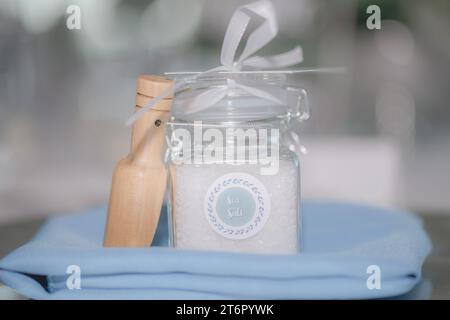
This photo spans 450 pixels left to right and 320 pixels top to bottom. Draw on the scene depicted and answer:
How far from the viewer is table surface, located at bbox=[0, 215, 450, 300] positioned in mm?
430

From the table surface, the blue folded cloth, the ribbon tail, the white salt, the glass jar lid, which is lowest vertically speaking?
the table surface

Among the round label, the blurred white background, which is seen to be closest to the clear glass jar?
the round label

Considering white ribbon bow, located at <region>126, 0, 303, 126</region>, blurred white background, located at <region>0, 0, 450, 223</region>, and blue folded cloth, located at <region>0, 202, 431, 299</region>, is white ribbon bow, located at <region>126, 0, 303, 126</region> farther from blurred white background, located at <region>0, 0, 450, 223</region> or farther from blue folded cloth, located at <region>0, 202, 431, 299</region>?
blurred white background, located at <region>0, 0, 450, 223</region>

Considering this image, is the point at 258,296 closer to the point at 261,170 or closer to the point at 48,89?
the point at 261,170

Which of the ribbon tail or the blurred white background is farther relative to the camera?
the blurred white background

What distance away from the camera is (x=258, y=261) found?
1.30 feet

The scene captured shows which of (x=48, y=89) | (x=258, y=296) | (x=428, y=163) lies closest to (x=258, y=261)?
(x=258, y=296)

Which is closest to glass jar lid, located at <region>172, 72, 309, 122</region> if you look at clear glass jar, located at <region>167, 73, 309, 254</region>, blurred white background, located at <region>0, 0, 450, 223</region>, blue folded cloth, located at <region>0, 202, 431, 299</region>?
clear glass jar, located at <region>167, 73, 309, 254</region>

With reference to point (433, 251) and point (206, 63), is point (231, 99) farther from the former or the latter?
point (206, 63)

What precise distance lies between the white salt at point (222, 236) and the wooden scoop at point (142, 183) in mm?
28

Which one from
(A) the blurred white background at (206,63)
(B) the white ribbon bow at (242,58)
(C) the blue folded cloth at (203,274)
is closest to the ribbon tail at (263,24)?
(B) the white ribbon bow at (242,58)

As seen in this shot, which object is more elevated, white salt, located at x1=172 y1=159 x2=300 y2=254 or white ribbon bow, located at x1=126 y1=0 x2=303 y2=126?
white ribbon bow, located at x1=126 y1=0 x2=303 y2=126

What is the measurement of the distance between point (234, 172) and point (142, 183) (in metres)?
0.07

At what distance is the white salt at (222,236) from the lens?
1.46 ft
